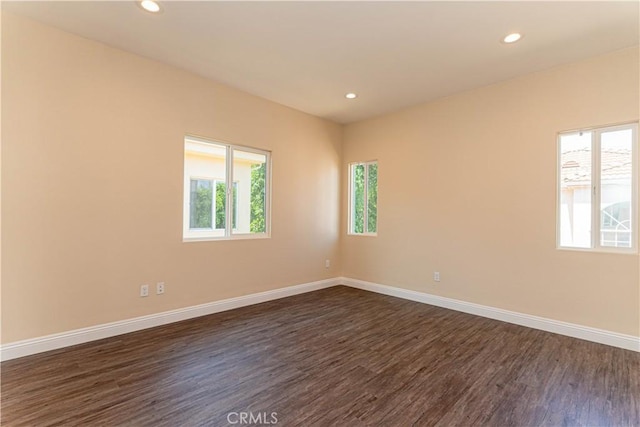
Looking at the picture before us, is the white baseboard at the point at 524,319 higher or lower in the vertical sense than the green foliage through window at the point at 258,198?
lower

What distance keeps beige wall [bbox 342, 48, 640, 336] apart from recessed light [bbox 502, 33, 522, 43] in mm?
935

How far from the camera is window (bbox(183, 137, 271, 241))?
3.73 m

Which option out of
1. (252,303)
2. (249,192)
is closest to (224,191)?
(249,192)

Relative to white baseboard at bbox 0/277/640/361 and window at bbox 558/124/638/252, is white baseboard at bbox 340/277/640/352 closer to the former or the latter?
white baseboard at bbox 0/277/640/361

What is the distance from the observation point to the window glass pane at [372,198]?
5.05 m

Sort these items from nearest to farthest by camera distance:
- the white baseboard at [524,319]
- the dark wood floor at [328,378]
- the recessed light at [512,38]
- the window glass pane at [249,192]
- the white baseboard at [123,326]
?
the dark wood floor at [328,378]
the white baseboard at [123,326]
the recessed light at [512,38]
the white baseboard at [524,319]
the window glass pane at [249,192]

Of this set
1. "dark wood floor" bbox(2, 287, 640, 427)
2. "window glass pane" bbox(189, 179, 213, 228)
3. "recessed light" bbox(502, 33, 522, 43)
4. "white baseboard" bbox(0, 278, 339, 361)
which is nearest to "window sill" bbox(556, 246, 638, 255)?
"dark wood floor" bbox(2, 287, 640, 427)

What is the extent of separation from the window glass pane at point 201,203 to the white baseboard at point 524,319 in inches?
114

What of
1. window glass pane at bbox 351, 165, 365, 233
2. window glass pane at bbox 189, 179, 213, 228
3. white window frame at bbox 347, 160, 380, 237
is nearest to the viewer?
window glass pane at bbox 189, 179, 213, 228

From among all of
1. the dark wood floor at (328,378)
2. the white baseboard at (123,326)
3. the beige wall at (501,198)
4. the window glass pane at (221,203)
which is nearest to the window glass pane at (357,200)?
the beige wall at (501,198)

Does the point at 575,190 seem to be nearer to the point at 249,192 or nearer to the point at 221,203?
the point at 249,192

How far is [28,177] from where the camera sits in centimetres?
255

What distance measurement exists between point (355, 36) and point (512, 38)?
4.76 feet

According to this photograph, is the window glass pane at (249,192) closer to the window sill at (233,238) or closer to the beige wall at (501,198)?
the window sill at (233,238)
